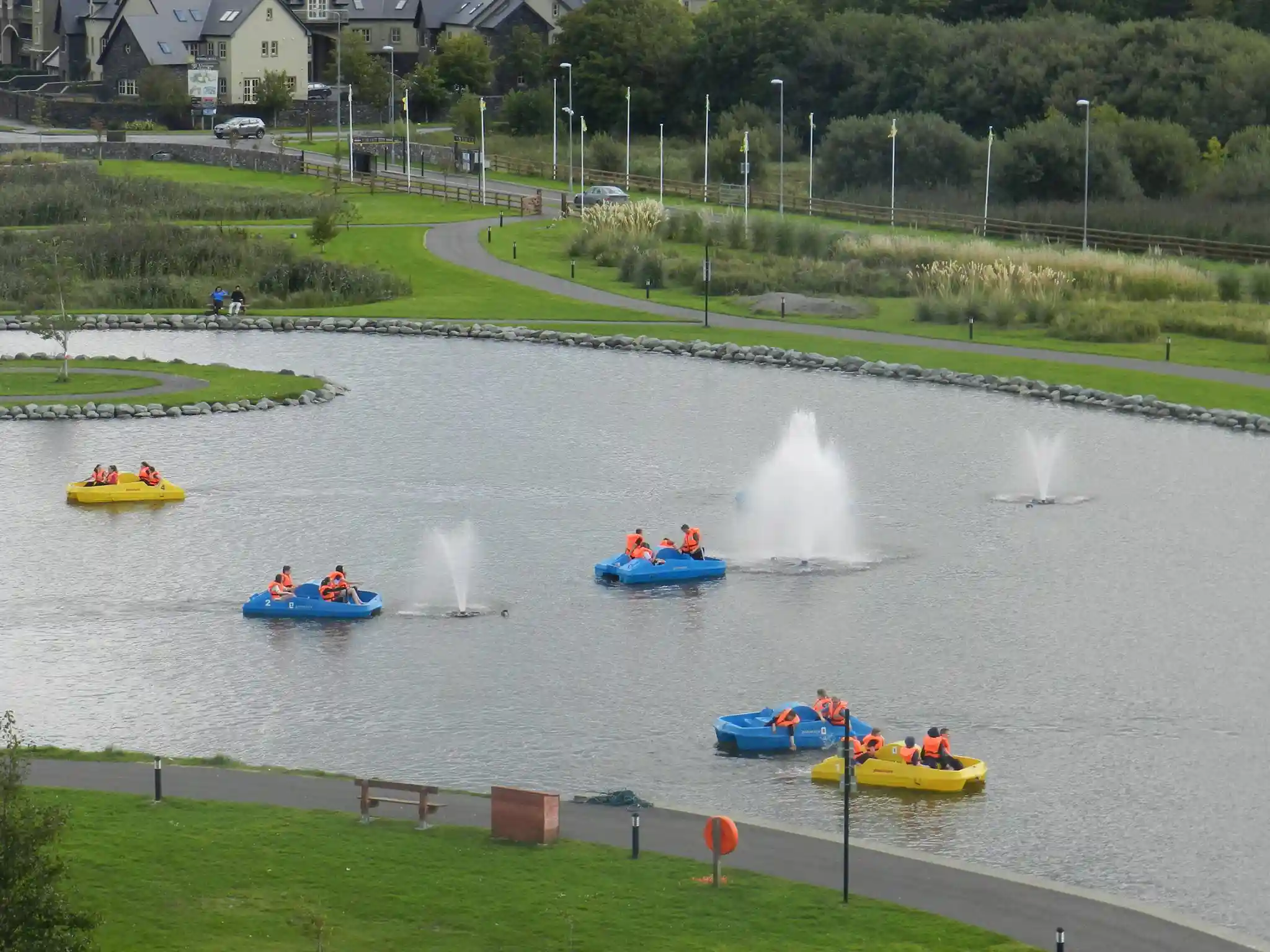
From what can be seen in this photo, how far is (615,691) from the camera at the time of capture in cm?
4531

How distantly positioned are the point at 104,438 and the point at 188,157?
99.7 m

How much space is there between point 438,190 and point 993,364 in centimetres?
7303

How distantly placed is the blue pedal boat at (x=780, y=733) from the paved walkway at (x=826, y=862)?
522cm

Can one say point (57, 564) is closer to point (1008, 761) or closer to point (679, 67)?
point (1008, 761)

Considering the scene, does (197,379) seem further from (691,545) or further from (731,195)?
(731,195)

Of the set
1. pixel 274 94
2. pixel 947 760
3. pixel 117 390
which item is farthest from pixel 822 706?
pixel 274 94

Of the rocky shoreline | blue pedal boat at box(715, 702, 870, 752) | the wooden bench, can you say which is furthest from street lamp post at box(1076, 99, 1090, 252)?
the wooden bench

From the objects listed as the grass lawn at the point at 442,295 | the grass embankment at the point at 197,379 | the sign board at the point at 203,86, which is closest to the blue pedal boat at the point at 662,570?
the grass embankment at the point at 197,379

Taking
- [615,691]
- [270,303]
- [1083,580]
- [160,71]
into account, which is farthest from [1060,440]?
[160,71]

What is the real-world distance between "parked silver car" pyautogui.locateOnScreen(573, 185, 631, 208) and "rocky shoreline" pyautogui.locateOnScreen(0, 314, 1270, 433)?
43.7 m

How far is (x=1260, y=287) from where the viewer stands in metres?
110

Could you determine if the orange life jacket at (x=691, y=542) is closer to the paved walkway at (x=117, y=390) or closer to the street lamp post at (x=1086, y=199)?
the paved walkway at (x=117, y=390)

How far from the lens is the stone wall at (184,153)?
164 m

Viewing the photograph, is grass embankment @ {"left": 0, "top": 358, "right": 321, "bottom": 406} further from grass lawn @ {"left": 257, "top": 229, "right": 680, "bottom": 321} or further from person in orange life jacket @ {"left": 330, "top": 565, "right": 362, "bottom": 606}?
person in orange life jacket @ {"left": 330, "top": 565, "right": 362, "bottom": 606}
